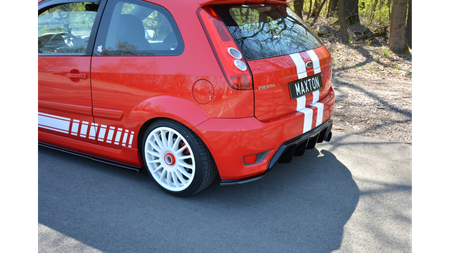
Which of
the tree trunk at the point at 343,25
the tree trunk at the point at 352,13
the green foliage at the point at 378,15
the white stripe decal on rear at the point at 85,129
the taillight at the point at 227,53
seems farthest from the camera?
the tree trunk at the point at 352,13

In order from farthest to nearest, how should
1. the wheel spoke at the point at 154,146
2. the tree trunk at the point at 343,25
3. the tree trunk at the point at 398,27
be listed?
the tree trunk at the point at 343,25 → the tree trunk at the point at 398,27 → the wheel spoke at the point at 154,146

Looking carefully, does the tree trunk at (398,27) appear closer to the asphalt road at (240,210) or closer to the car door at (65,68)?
the asphalt road at (240,210)

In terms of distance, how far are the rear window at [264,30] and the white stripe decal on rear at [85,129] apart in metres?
1.28

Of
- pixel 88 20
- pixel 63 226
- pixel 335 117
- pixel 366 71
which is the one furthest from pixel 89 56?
pixel 366 71

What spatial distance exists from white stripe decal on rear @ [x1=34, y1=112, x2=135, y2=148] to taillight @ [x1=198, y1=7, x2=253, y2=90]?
1.11 m

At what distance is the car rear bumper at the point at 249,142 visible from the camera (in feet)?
8.99

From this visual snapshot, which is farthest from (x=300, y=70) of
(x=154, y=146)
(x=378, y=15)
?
(x=378, y=15)

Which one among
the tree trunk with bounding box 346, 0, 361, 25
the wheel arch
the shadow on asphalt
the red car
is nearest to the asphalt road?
the shadow on asphalt

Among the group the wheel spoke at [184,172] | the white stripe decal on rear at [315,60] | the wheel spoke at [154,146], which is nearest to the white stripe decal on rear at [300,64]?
the white stripe decal on rear at [315,60]

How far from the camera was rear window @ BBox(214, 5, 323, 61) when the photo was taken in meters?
2.82

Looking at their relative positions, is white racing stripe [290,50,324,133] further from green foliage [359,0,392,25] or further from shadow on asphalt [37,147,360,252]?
green foliage [359,0,392,25]

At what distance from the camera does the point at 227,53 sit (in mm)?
2691

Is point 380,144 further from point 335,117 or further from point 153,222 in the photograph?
point 153,222
